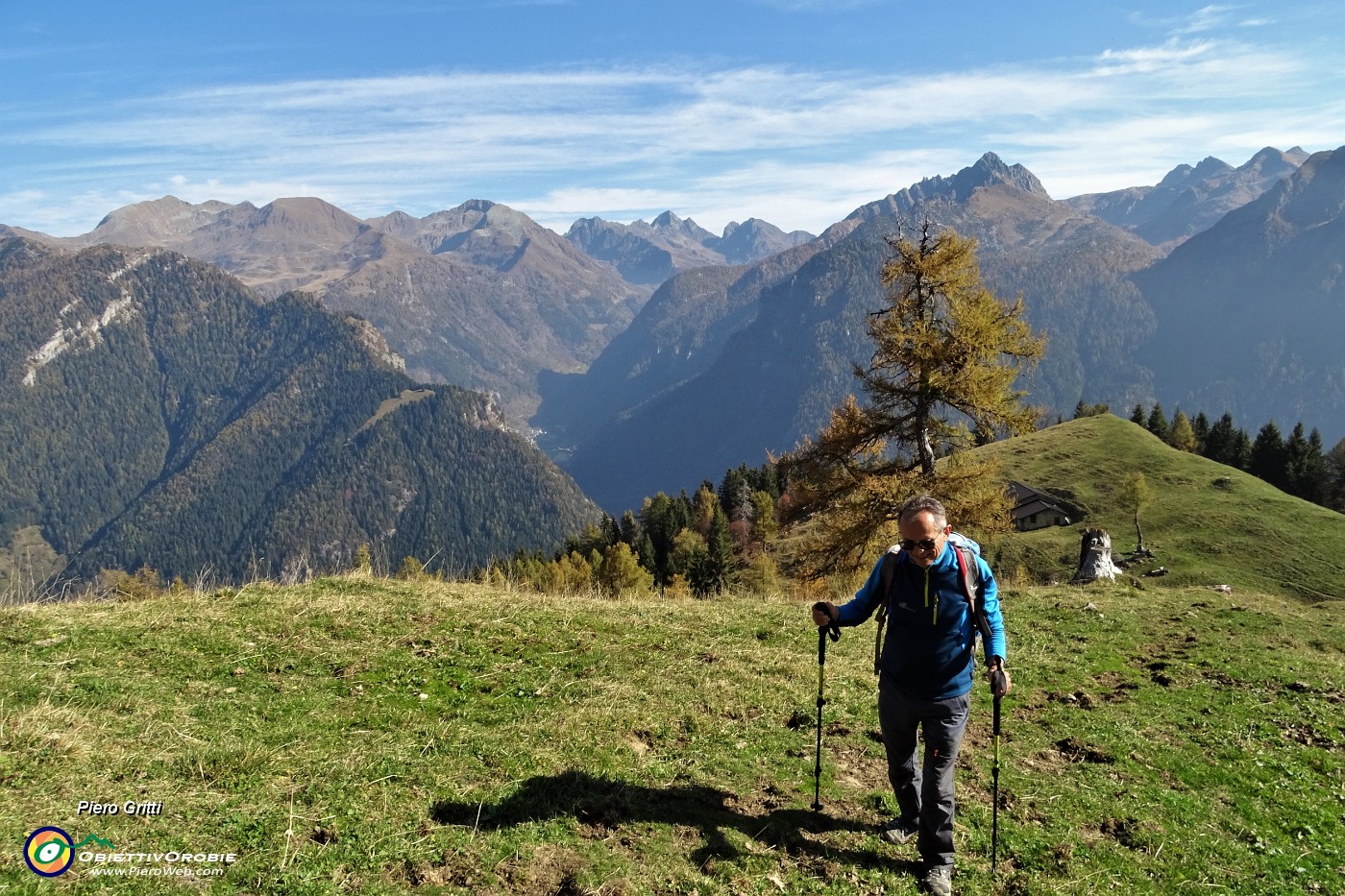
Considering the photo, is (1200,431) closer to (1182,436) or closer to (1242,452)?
(1182,436)

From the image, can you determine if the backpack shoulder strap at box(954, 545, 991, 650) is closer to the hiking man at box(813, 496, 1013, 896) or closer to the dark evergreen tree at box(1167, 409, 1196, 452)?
the hiking man at box(813, 496, 1013, 896)

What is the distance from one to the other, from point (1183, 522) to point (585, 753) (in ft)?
218

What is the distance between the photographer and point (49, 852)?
550 centimetres

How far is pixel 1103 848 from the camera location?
785 cm

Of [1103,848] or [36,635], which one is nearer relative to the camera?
[1103,848]

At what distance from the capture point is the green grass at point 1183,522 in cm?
4997

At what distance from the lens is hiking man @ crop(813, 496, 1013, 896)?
285 inches

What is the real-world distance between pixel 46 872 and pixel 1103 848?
10.0 meters

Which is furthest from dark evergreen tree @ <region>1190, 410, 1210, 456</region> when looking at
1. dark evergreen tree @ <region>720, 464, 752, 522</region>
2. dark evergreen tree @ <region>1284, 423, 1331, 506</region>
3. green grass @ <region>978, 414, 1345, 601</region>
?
dark evergreen tree @ <region>720, 464, 752, 522</region>

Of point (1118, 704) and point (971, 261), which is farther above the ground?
point (971, 261)

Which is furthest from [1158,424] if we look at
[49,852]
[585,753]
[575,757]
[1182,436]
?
[49,852]

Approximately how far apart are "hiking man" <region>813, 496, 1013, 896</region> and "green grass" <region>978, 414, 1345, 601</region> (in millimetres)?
46842

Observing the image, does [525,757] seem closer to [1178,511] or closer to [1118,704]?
[1118,704]

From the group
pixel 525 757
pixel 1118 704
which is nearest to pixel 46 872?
pixel 525 757
